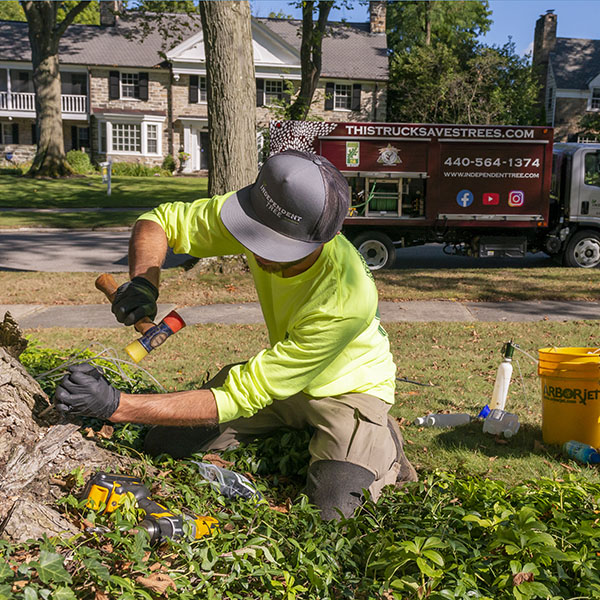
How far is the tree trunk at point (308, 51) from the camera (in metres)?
19.3

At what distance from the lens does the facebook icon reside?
41.4ft

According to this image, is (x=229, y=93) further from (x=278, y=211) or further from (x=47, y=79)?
(x=47, y=79)

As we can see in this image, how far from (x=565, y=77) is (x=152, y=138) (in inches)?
973

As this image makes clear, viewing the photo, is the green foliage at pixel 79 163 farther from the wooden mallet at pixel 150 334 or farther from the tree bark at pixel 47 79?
the wooden mallet at pixel 150 334

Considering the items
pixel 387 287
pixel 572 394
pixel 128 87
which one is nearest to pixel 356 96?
pixel 128 87

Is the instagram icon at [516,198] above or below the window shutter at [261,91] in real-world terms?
below

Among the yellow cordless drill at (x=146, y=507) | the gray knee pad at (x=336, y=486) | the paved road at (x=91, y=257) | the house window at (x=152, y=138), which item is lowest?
the paved road at (x=91, y=257)

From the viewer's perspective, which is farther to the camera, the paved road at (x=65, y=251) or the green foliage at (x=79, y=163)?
the green foliage at (x=79, y=163)

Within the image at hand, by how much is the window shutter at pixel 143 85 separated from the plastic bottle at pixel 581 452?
Result: 39708 millimetres

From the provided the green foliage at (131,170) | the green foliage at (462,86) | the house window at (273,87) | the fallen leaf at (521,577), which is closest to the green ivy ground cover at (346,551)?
the fallen leaf at (521,577)

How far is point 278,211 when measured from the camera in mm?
3096

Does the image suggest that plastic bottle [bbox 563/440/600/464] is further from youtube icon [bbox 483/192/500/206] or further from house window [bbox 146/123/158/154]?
house window [bbox 146/123/158/154]

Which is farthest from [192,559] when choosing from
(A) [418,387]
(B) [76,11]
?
(B) [76,11]

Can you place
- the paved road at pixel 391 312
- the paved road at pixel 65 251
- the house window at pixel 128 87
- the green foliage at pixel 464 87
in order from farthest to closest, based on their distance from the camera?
1. the house window at pixel 128 87
2. the green foliage at pixel 464 87
3. the paved road at pixel 65 251
4. the paved road at pixel 391 312
